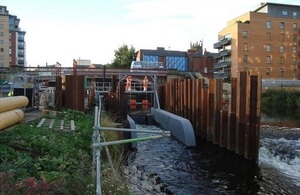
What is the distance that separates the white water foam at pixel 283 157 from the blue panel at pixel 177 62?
89.3 m

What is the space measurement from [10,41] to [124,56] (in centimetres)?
4357

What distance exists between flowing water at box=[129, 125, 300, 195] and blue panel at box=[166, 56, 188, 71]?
8877cm

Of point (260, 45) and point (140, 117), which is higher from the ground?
point (260, 45)

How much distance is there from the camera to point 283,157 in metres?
13.5

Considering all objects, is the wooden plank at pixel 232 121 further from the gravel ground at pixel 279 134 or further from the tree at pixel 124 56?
the tree at pixel 124 56

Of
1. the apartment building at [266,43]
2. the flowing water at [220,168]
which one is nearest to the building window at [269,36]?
the apartment building at [266,43]

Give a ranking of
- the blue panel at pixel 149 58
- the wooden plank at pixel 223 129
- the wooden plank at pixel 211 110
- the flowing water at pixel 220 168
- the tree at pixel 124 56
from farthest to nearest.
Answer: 1. the blue panel at pixel 149 58
2. the tree at pixel 124 56
3. the wooden plank at pixel 211 110
4. the wooden plank at pixel 223 129
5. the flowing water at pixel 220 168

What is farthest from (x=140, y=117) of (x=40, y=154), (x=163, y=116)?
(x=40, y=154)

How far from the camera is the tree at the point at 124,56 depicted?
9419cm

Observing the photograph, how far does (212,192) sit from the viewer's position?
32.1ft

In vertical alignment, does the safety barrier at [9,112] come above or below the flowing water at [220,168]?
above

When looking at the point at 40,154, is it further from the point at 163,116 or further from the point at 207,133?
the point at 163,116

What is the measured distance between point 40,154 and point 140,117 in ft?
64.4

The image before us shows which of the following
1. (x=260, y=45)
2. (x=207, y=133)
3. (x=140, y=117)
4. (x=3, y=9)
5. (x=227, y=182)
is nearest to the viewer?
(x=227, y=182)
